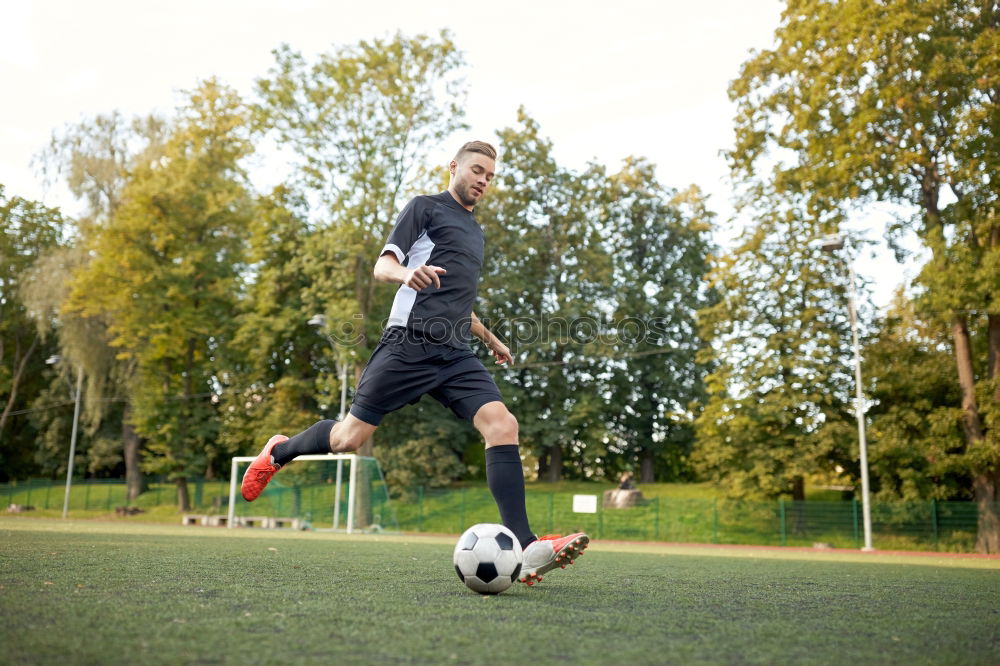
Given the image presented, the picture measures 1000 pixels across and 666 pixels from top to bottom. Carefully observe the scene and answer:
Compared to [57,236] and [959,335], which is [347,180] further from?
[57,236]

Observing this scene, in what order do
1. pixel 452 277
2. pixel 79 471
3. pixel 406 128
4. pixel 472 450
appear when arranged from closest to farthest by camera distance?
1. pixel 452 277
2. pixel 406 128
3. pixel 472 450
4. pixel 79 471

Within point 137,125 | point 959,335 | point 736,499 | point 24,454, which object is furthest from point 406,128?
point 24,454

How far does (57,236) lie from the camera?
42.7 meters

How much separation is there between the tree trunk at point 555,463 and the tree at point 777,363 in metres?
9.23

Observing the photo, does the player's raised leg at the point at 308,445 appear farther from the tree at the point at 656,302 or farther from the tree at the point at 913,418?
the tree at the point at 656,302

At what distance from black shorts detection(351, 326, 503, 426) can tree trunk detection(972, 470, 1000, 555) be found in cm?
1857

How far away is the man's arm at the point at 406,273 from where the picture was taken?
3908 mm

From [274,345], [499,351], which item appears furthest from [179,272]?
[499,351]

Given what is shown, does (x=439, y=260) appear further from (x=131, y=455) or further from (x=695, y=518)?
(x=131, y=455)

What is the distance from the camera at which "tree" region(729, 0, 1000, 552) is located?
62.4ft

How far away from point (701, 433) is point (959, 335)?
7.47 m

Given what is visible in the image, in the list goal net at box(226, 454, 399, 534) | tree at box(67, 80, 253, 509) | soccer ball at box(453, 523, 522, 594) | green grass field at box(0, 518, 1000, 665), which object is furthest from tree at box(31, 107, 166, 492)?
soccer ball at box(453, 523, 522, 594)

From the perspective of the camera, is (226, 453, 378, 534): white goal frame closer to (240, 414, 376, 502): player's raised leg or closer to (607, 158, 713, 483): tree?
(607, 158, 713, 483): tree

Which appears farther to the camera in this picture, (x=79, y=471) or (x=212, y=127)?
(x=79, y=471)
